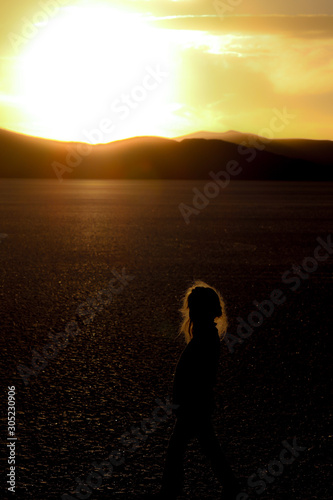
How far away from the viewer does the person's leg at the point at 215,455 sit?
3371 mm

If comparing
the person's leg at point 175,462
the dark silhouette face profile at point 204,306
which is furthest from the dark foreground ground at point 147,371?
the dark silhouette face profile at point 204,306

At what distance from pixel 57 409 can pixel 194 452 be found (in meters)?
1.22

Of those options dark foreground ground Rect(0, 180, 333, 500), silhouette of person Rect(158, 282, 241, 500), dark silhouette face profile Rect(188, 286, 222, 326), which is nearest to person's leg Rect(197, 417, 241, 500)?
silhouette of person Rect(158, 282, 241, 500)

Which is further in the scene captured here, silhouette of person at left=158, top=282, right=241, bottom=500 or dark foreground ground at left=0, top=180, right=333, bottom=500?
dark foreground ground at left=0, top=180, right=333, bottom=500

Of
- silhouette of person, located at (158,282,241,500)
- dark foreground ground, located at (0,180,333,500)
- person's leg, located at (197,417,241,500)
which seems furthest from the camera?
dark foreground ground, located at (0,180,333,500)

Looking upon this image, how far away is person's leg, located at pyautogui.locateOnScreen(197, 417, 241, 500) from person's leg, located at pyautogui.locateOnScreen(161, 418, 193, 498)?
8cm

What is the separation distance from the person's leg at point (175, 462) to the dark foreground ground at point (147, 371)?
204 mm

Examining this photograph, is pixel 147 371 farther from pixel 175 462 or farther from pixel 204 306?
pixel 204 306

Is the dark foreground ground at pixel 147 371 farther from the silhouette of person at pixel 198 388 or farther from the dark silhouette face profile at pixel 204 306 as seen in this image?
the dark silhouette face profile at pixel 204 306

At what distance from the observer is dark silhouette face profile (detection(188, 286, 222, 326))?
129 inches

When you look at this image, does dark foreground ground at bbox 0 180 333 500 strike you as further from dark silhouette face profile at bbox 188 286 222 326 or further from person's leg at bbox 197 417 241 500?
dark silhouette face profile at bbox 188 286 222 326

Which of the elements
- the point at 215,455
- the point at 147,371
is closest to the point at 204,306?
the point at 215,455

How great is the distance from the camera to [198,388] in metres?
3.26

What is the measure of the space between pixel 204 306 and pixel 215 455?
2.67 feet
